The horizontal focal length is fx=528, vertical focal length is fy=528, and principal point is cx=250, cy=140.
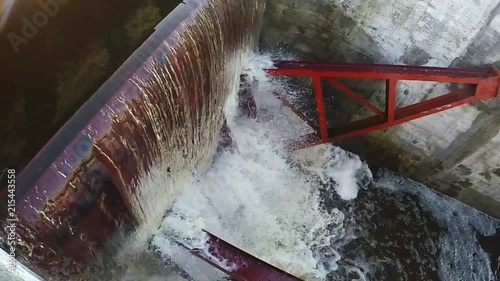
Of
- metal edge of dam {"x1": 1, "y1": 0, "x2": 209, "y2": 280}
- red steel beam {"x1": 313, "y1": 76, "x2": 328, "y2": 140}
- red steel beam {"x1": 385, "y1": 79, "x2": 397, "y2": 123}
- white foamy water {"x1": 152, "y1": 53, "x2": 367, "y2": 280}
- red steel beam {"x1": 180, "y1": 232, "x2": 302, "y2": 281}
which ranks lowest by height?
metal edge of dam {"x1": 1, "y1": 0, "x2": 209, "y2": 280}

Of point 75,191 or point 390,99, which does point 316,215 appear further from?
point 75,191

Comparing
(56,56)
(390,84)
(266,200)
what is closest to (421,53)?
(390,84)

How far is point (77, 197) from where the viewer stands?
8.86 feet

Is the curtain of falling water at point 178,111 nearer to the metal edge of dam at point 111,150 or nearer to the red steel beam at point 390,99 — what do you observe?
the metal edge of dam at point 111,150

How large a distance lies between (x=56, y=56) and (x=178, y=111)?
5.06ft

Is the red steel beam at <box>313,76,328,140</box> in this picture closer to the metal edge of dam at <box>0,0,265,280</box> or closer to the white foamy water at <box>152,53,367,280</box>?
the white foamy water at <box>152,53,367,280</box>

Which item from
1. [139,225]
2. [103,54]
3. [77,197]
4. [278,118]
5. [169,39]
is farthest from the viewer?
[278,118]

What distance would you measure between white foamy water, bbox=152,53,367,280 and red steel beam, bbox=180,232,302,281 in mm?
47

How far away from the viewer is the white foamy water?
13.0 ft

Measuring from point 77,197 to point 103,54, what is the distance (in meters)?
1.95

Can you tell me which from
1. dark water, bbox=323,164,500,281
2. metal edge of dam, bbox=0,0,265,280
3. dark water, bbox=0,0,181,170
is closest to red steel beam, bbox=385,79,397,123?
dark water, bbox=323,164,500,281

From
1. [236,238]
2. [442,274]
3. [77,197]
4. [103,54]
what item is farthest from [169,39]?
[442,274]

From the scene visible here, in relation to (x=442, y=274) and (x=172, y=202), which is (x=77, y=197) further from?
(x=442, y=274)

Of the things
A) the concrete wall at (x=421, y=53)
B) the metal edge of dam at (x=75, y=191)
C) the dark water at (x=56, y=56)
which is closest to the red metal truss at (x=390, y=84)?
the concrete wall at (x=421, y=53)
